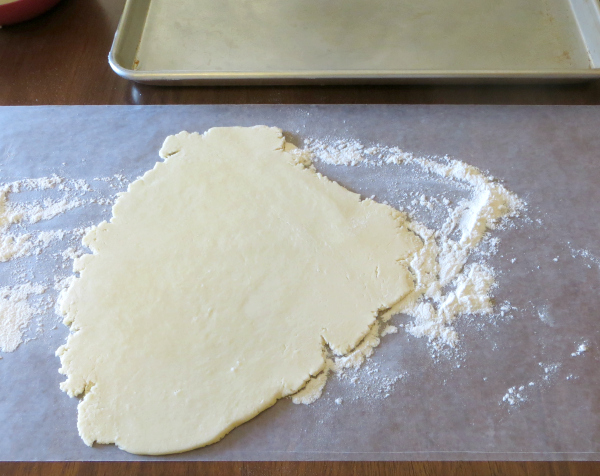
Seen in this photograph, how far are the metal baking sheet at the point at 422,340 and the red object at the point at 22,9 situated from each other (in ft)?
1.42

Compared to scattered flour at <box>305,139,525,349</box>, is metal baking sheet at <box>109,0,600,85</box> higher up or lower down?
higher up

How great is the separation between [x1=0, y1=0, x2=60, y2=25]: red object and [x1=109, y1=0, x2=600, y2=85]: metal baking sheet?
1.15 feet

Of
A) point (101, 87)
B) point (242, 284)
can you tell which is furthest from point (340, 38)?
point (242, 284)

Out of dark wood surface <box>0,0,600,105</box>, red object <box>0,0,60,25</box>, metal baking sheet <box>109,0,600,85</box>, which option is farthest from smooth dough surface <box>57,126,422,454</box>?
red object <box>0,0,60,25</box>

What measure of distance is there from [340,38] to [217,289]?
980 millimetres

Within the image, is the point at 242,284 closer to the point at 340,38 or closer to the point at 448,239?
the point at 448,239

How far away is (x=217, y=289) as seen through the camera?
1210 millimetres

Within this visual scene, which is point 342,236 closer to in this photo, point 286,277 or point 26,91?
point 286,277

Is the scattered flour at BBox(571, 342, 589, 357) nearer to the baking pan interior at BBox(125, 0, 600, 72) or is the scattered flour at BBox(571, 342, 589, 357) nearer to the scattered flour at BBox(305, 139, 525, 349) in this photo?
the scattered flour at BBox(305, 139, 525, 349)

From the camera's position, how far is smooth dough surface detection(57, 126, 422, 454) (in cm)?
108

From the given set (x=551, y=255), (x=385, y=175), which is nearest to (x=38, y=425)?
(x=385, y=175)

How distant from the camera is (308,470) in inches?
39.9

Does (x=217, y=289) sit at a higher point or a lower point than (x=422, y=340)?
higher

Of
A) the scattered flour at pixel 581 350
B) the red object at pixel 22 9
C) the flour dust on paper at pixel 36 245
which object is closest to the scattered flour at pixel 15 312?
the flour dust on paper at pixel 36 245
